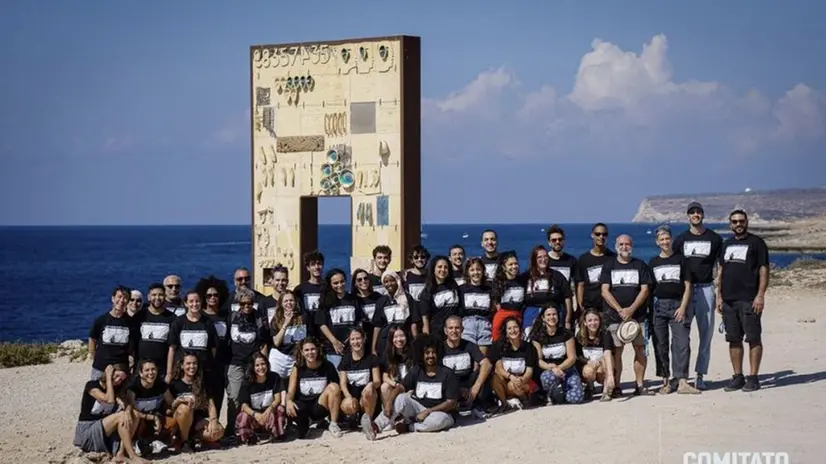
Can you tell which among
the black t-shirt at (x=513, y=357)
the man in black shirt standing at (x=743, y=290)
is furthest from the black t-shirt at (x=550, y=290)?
the man in black shirt standing at (x=743, y=290)

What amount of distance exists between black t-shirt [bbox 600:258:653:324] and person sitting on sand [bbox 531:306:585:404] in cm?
49

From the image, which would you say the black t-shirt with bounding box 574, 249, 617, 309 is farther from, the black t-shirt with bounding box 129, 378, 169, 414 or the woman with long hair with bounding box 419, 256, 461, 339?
the black t-shirt with bounding box 129, 378, 169, 414

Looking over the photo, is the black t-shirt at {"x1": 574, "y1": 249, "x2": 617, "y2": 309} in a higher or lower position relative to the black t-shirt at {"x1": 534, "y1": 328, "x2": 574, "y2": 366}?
A: higher

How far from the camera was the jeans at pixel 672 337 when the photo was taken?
37.8ft

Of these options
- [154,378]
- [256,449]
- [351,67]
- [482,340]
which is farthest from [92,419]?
[351,67]

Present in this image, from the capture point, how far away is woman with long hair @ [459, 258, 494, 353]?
456 inches

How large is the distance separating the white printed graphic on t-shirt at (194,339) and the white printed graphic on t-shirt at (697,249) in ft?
15.2

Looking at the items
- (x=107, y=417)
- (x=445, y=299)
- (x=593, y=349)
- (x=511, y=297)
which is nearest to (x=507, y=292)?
(x=511, y=297)

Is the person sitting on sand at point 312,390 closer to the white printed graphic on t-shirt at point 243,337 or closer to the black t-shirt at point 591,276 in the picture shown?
the white printed graphic on t-shirt at point 243,337

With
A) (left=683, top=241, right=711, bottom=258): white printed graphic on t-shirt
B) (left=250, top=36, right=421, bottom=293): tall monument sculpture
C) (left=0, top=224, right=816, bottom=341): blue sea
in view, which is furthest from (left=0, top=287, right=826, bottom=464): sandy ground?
(left=0, top=224, right=816, bottom=341): blue sea

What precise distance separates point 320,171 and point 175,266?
211 ft

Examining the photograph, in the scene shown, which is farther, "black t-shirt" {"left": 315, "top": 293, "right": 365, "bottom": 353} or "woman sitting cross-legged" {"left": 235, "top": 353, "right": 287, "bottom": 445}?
"black t-shirt" {"left": 315, "top": 293, "right": 365, "bottom": 353}

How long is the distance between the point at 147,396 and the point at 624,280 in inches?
180

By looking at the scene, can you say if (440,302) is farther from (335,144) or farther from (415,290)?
(335,144)
